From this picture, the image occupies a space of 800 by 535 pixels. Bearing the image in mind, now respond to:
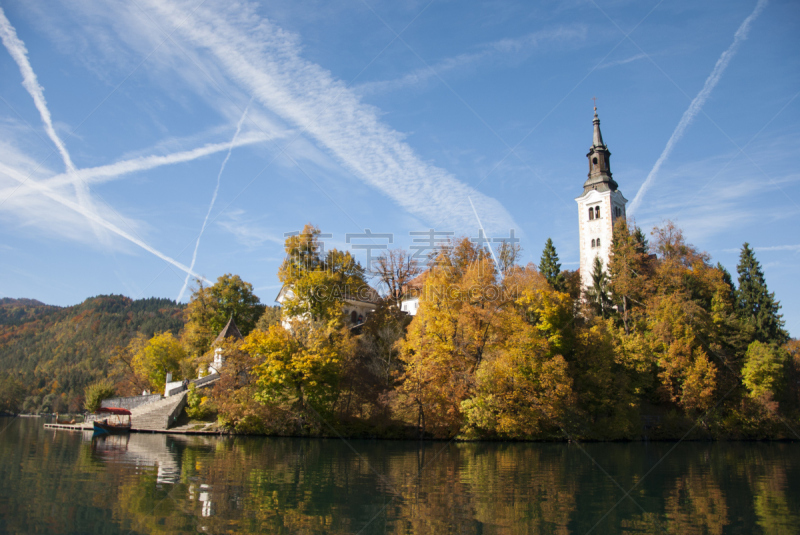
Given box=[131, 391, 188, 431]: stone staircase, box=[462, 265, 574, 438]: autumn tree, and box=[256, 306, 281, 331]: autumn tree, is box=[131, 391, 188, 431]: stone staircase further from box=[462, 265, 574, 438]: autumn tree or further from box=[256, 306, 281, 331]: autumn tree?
box=[462, 265, 574, 438]: autumn tree

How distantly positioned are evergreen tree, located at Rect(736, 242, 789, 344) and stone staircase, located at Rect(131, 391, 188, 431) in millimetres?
46515

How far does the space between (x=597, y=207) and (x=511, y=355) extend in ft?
126

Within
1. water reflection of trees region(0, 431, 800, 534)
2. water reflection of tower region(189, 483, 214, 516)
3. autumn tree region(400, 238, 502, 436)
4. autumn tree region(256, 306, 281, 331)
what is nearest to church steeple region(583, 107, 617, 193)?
autumn tree region(400, 238, 502, 436)

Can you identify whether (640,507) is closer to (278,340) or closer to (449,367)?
(449,367)

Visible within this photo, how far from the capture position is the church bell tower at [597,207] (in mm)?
63094

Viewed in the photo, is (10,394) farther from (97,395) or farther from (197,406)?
(197,406)

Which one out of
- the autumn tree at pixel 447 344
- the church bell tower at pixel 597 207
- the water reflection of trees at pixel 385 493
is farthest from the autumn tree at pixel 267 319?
the church bell tower at pixel 597 207

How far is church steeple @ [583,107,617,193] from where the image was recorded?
6525 centimetres

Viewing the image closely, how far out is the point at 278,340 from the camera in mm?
36000

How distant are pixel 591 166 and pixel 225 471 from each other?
202 feet

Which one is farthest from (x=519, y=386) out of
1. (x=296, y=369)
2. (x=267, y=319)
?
(x=267, y=319)

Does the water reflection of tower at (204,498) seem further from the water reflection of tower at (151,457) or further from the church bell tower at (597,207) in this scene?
the church bell tower at (597,207)

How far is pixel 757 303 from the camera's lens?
151ft

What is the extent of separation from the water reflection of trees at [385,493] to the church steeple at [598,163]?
151ft
